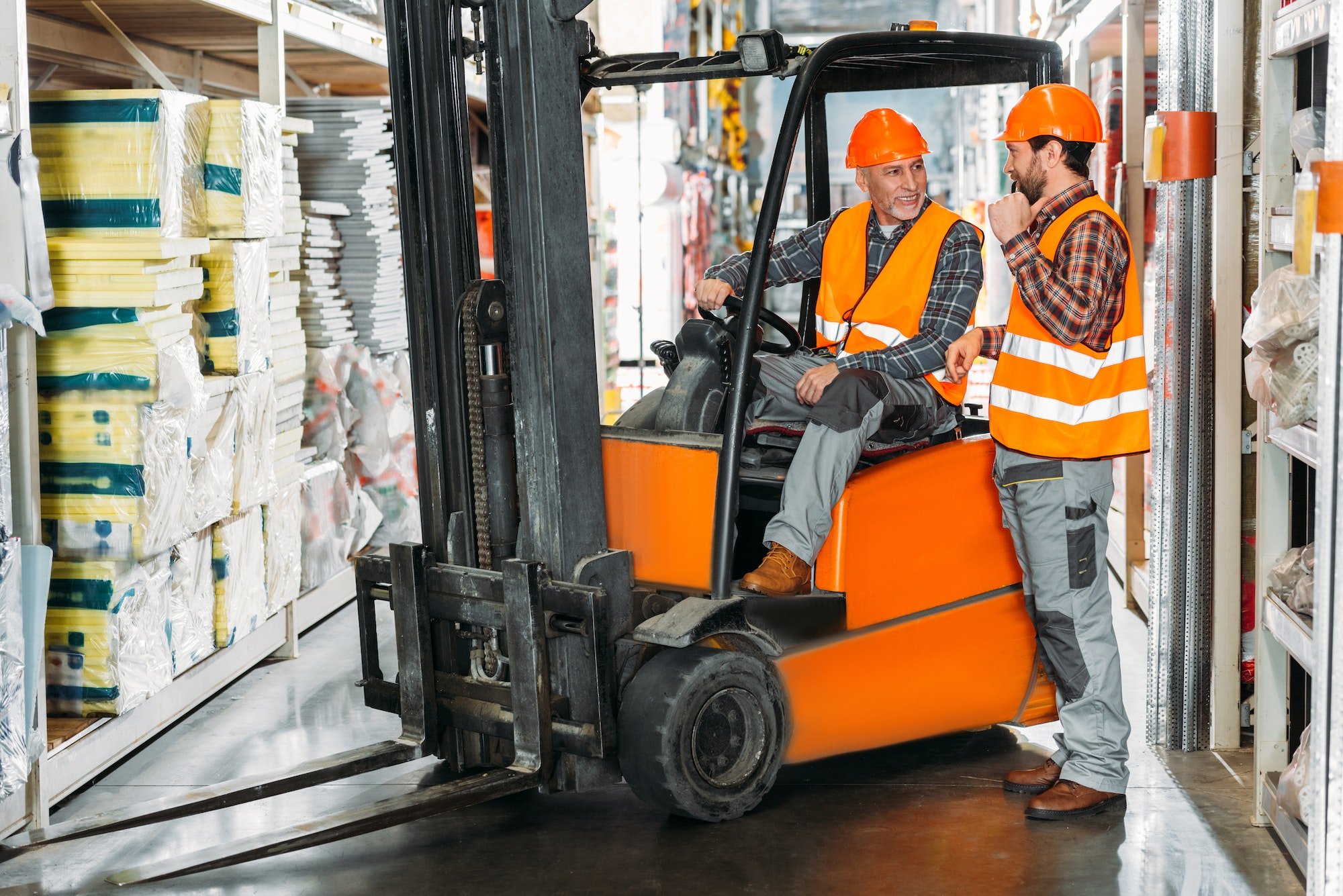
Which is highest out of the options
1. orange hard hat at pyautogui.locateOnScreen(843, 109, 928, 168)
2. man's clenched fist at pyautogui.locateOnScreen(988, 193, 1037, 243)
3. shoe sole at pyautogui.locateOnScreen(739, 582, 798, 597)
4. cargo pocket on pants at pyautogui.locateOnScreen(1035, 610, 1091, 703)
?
orange hard hat at pyautogui.locateOnScreen(843, 109, 928, 168)

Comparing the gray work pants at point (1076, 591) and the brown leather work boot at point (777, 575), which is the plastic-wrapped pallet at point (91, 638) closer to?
the brown leather work boot at point (777, 575)

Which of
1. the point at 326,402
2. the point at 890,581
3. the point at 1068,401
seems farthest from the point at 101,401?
the point at 1068,401

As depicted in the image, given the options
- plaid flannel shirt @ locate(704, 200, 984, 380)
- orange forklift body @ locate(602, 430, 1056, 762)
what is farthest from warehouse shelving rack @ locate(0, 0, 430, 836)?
plaid flannel shirt @ locate(704, 200, 984, 380)

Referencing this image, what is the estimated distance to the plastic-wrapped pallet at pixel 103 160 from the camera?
4664 millimetres

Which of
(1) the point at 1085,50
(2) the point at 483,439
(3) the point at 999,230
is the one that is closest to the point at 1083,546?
(3) the point at 999,230

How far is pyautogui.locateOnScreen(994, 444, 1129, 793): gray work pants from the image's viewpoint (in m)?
4.12

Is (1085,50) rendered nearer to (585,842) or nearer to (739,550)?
(739,550)

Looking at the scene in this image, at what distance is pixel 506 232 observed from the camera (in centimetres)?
400

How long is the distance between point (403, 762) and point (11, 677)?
1.13 meters

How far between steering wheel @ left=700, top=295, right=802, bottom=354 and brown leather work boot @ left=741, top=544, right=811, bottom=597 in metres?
0.72

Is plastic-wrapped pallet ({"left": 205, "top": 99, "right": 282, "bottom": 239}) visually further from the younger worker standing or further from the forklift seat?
the younger worker standing

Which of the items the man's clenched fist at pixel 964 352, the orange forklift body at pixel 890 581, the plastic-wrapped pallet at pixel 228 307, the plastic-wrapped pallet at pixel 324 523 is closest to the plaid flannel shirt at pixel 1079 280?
the man's clenched fist at pixel 964 352

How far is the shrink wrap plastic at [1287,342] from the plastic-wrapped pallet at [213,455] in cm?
353

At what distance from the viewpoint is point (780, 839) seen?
403 cm
